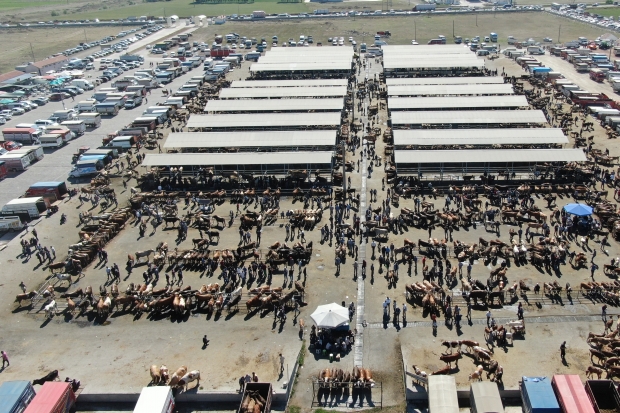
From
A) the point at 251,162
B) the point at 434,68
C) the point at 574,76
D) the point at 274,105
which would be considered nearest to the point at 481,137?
the point at 251,162

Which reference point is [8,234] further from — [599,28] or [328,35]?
[599,28]

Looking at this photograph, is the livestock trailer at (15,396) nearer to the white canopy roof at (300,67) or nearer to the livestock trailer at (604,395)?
the livestock trailer at (604,395)

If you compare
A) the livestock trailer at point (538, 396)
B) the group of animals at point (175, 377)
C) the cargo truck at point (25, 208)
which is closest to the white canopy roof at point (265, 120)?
the cargo truck at point (25, 208)

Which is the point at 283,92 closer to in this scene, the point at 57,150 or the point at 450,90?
the point at 450,90

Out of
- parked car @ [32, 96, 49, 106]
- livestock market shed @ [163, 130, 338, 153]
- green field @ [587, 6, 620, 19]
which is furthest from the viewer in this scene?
green field @ [587, 6, 620, 19]

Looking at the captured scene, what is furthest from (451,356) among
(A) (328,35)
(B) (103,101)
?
(A) (328,35)

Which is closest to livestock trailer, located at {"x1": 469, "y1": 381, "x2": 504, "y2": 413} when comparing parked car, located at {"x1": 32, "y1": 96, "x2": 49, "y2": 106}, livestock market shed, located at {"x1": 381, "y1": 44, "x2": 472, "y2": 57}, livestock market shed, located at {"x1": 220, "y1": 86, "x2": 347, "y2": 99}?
livestock market shed, located at {"x1": 220, "y1": 86, "x2": 347, "y2": 99}

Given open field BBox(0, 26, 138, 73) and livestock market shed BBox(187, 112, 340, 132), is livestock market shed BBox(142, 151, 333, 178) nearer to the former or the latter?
livestock market shed BBox(187, 112, 340, 132)
